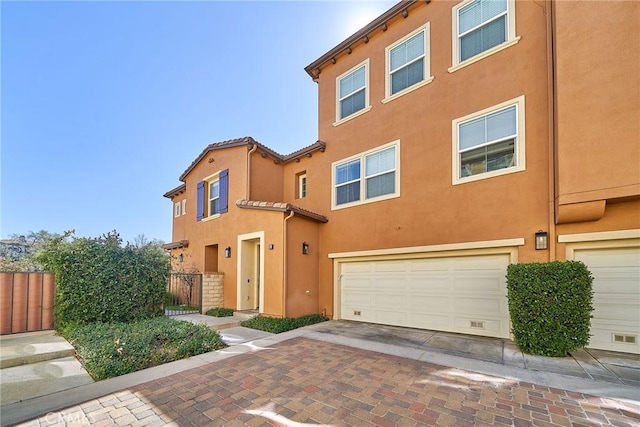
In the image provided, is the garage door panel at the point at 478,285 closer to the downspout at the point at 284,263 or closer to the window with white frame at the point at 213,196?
the downspout at the point at 284,263

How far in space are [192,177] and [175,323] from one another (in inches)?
373

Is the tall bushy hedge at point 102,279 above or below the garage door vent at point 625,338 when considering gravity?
above

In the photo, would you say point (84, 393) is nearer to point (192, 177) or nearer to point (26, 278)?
point (26, 278)

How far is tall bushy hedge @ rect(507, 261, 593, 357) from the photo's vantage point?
5.03 metres

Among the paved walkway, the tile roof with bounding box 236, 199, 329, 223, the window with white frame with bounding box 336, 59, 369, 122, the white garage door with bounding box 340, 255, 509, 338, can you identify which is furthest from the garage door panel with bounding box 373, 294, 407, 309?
the window with white frame with bounding box 336, 59, 369, 122

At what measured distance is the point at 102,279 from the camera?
6.88 m

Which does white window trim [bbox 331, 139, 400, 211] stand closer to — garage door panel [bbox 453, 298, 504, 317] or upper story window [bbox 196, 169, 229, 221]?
garage door panel [bbox 453, 298, 504, 317]

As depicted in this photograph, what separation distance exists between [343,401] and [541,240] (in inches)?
218

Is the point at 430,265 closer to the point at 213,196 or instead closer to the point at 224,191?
the point at 224,191

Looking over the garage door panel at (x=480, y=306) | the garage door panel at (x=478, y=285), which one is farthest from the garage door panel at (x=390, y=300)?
the garage door panel at (x=478, y=285)

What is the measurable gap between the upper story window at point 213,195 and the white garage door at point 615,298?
11468mm

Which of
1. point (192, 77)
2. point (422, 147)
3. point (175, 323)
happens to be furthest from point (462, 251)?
point (192, 77)

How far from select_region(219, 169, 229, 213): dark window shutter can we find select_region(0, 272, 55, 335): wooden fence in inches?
230

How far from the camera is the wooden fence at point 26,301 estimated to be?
246 inches
